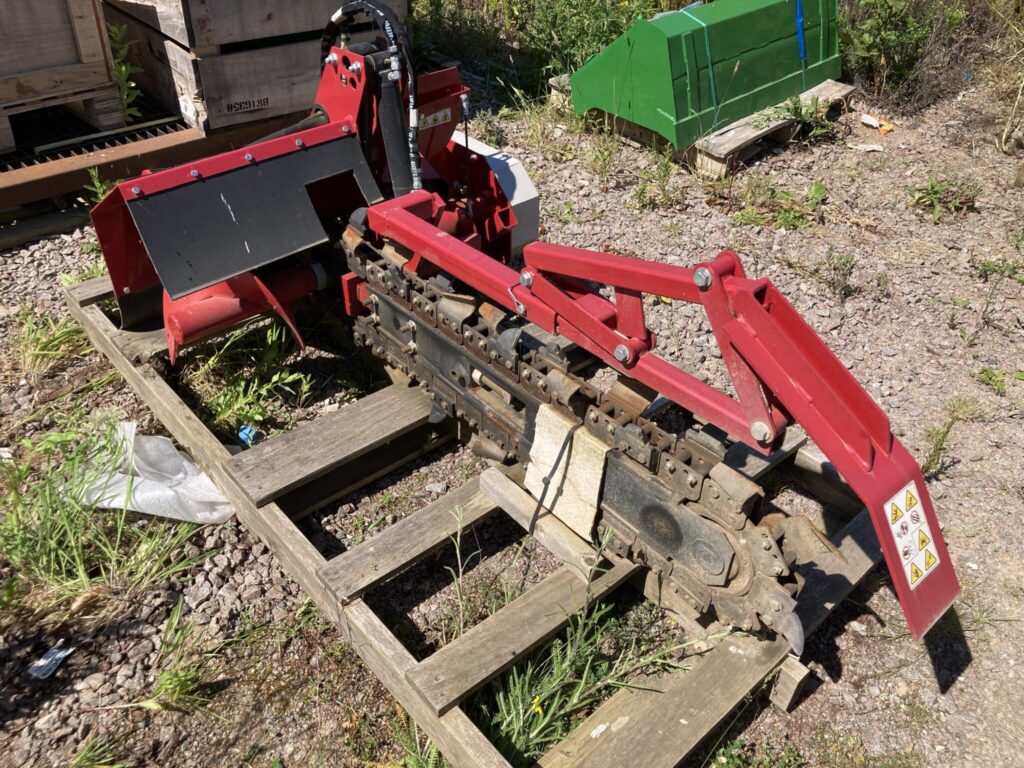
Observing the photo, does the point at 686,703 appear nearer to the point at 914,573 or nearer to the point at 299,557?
the point at 914,573

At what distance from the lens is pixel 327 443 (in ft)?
11.7

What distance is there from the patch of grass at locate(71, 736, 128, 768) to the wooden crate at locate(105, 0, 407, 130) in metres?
3.93

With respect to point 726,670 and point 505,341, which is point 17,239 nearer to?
point 505,341

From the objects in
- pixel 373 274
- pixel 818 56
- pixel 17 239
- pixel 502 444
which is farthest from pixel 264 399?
pixel 818 56

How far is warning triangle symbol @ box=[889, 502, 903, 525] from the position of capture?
2480 millimetres

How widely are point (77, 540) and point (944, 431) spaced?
375cm

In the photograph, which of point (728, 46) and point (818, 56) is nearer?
point (728, 46)

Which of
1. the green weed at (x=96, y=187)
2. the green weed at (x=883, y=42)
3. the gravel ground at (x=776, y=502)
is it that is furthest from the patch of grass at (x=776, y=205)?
the green weed at (x=96, y=187)

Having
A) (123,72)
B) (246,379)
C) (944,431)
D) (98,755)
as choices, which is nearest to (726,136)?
(944,431)

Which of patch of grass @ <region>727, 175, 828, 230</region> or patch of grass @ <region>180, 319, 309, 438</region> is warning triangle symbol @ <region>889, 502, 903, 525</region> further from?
patch of grass @ <region>727, 175, 828, 230</region>

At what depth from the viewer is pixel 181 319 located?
11.8 ft

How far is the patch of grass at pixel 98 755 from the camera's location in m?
2.66

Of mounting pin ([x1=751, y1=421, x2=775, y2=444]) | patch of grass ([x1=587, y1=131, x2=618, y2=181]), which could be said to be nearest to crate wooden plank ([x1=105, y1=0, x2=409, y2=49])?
patch of grass ([x1=587, y1=131, x2=618, y2=181])

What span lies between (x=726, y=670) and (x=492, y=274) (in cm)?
157
